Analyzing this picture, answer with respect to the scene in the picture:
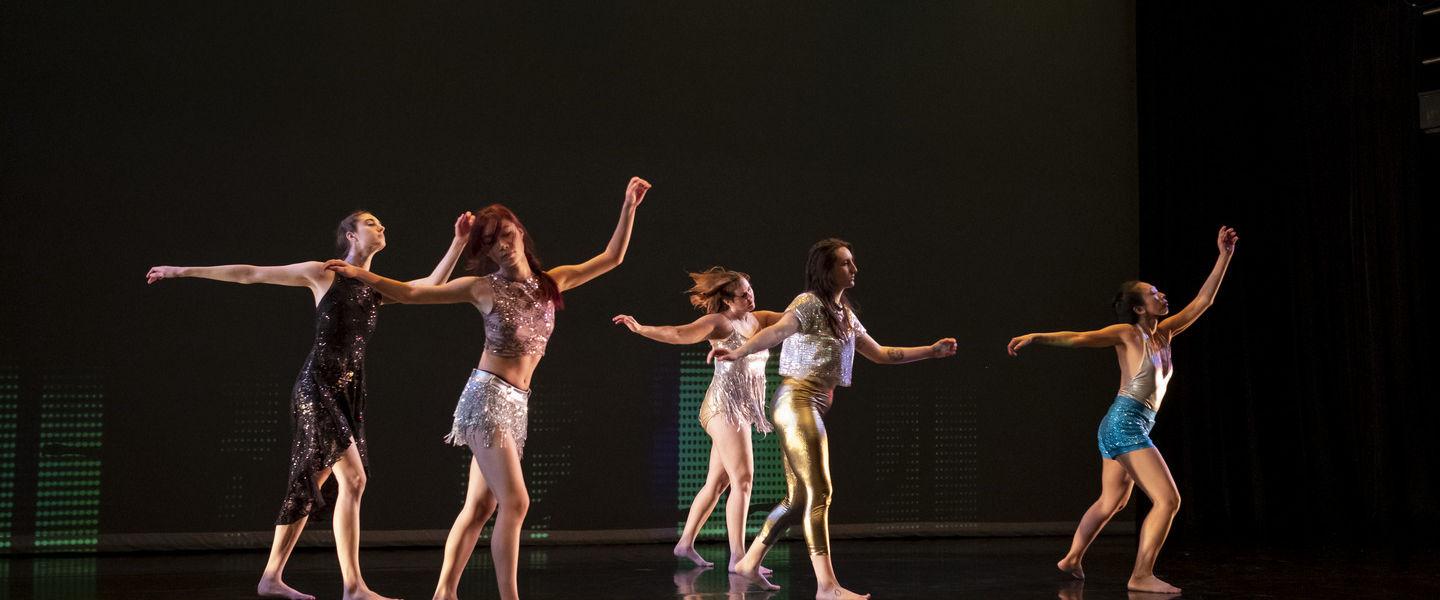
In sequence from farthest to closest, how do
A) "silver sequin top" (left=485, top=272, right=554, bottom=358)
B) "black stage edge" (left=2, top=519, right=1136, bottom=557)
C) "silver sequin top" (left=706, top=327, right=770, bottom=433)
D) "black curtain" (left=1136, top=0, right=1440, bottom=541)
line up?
"black curtain" (left=1136, top=0, right=1440, bottom=541)
"black stage edge" (left=2, top=519, right=1136, bottom=557)
"silver sequin top" (left=706, top=327, right=770, bottom=433)
"silver sequin top" (left=485, top=272, right=554, bottom=358)

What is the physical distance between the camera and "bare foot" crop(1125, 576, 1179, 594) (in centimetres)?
484

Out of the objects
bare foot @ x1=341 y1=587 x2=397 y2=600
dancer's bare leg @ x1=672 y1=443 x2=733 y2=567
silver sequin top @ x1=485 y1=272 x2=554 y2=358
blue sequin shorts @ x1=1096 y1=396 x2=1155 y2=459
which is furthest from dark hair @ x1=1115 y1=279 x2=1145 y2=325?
bare foot @ x1=341 y1=587 x2=397 y2=600

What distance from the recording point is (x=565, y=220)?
682 cm

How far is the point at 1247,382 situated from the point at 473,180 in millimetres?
4912

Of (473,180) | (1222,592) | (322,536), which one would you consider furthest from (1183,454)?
(322,536)

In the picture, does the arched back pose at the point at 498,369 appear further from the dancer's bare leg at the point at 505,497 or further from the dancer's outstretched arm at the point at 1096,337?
the dancer's outstretched arm at the point at 1096,337

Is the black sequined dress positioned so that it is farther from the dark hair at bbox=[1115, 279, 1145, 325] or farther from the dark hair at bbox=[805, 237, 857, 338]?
the dark hair at bbox=[1115, 279, 1145, 325]

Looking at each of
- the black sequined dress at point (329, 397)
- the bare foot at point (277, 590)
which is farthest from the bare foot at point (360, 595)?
the black sequined dress at point (329, 397)

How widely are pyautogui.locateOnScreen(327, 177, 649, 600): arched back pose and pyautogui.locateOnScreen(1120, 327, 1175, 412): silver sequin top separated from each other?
8.26ft

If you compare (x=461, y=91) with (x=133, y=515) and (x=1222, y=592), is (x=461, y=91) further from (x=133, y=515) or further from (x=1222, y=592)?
(x=1222, y=592)

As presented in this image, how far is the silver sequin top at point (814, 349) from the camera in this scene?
14.6 ft

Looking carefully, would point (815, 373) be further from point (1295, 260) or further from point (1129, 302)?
point (1295, 260)

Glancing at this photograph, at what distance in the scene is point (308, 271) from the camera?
4520 mm

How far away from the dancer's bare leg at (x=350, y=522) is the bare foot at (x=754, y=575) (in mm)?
1449
